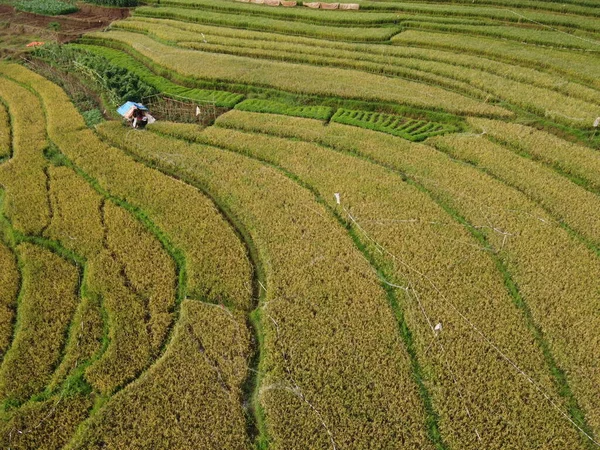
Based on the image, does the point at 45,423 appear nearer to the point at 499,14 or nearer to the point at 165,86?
the point at 165,86

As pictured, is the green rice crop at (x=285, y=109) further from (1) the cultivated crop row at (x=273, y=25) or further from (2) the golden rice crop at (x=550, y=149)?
(1) the cultivated crop row at (x=273, y=25)

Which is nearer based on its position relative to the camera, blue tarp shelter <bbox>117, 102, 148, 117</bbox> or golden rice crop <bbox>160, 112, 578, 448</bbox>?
golden rice crop <bbox>160, 112, 578, 448</bbox>

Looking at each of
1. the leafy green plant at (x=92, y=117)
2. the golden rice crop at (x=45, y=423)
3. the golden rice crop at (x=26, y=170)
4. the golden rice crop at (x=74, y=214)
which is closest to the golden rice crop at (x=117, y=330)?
the golden rice crop at (x=45, y=423)

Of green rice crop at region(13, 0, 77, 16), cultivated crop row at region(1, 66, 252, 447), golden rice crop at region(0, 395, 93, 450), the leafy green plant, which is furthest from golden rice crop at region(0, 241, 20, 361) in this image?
green rice crop at region(13, 0, 77, 16)

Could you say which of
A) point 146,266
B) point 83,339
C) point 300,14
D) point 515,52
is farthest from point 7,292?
point 300,14

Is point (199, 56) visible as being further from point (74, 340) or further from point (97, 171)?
point (74, 340)

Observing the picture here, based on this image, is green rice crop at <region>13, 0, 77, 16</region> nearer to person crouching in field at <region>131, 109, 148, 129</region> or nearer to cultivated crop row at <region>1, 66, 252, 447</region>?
person crouching in field at <region>131, 109, 148, 129</region>
